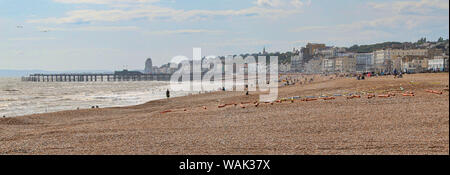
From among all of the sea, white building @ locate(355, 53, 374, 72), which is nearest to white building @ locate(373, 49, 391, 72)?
white building @ locate(355, 53, 374, 72)

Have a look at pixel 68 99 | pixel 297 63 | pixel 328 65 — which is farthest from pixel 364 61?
pixel 68 99

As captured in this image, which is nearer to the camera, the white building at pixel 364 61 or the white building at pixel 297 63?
the white building at pixel 364 61

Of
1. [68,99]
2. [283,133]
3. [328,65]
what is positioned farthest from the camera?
[328,65]

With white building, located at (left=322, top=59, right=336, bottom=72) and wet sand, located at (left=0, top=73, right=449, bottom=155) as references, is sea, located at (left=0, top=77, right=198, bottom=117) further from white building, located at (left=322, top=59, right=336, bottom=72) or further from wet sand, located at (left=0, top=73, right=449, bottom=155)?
white building, located at (left=322, top=59, right=336, bottom=72)

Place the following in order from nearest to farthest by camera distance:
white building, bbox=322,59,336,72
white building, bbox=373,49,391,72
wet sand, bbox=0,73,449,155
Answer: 1. wet sand, bbox=0,73,449,155
2. white building, bbox=373,49,391,72
3. white building, bbox=322,59,336,72

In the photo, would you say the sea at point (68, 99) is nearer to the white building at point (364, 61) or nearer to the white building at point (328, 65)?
the white building at point (364, 61)

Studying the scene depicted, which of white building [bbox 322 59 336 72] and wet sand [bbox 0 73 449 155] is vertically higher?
white building [bbox 322 59 336 72]

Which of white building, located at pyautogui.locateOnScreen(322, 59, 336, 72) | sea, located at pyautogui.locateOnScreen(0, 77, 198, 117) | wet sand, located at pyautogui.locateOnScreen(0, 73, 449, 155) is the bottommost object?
sea, located at pyautogui.locateOnScreen(0, 77, 198, 117)

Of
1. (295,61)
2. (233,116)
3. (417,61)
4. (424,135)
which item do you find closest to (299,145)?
(424,135)

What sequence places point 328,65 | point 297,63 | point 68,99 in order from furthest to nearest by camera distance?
1. point 297,63
2. point 328,65
3. point 68,99

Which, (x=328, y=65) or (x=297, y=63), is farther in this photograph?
(x=297, y=63)

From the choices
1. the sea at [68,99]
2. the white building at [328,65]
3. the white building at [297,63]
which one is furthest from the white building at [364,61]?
the sea at [68,99]

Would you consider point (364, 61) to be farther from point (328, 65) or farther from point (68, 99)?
point (68, 99)
